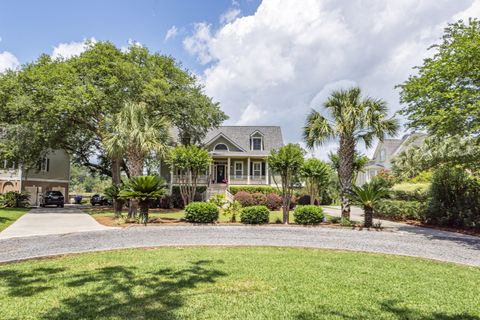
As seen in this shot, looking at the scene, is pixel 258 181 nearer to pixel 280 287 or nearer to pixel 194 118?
pixel 194 118

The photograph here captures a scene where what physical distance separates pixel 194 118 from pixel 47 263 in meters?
18.9

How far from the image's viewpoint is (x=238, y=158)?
3152cm

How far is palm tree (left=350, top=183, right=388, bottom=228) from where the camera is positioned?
44.8 feet

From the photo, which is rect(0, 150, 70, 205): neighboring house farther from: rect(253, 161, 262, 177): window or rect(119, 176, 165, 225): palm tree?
rect(253, 161, 262, 177): window

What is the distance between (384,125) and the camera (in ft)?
48.3

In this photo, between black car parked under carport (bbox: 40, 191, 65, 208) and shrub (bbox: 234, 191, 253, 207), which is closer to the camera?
shrub (bbox: 234, 191, 253, 207)

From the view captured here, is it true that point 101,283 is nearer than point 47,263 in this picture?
Yes

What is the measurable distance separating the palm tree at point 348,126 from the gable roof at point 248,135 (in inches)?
660

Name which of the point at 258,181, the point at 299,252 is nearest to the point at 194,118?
the point at 258,181

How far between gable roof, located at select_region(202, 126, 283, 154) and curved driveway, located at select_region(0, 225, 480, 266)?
20.1m

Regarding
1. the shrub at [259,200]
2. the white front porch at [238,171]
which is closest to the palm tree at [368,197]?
the shrub at [259,200]

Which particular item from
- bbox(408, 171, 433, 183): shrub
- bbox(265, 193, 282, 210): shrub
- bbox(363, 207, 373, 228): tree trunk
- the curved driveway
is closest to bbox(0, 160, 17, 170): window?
the curved driveway

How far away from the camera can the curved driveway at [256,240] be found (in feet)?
28.0

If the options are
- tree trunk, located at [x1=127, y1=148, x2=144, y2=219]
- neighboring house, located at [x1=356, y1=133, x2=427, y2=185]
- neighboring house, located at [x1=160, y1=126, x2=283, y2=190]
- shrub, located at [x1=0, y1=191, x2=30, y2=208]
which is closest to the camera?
tree trunk, located at [x1=127, y1=148, x2=144, y2=219]
